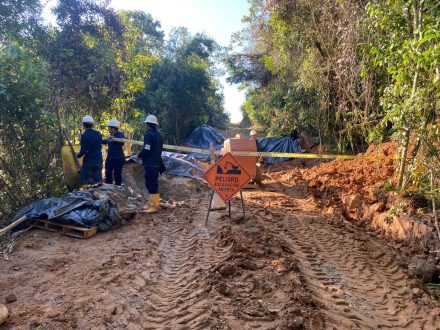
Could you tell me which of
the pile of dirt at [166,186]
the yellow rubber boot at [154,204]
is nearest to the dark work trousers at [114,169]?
the pile of dirt at [166,186]

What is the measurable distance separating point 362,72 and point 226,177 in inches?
117

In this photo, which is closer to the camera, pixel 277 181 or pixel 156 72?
pixel 277 181

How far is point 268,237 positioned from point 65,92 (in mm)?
7542

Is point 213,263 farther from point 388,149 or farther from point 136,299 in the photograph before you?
point 388,149

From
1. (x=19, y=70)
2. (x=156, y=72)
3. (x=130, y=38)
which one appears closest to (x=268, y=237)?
(x=19, y=70)

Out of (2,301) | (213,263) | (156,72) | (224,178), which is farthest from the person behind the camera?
(156,72)

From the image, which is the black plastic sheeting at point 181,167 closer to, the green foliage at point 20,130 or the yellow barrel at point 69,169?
the yellow barrel at point 69,169

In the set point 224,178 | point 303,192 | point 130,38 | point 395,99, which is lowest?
point 303,192

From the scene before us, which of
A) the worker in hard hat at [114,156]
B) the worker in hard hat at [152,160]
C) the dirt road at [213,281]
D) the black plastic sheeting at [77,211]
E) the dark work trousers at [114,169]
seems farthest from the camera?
the dark work trousers at [114,169]

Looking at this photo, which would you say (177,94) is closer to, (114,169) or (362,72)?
(114,169)

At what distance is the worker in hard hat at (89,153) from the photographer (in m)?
7.20

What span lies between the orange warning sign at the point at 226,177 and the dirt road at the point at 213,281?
2.11 feet

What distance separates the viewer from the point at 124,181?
854 centimetres

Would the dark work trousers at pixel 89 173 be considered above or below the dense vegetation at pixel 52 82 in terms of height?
below
